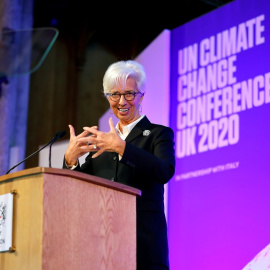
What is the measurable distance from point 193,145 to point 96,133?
8.76ft

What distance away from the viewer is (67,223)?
78.0 inches

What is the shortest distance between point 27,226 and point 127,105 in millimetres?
872

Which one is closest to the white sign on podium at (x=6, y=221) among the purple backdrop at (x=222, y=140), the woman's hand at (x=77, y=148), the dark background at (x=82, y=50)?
the woman's hand at (x=77, y=148)

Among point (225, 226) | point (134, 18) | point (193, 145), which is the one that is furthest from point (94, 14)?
point (225, 226)

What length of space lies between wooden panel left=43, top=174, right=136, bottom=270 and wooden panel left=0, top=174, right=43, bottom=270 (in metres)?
0.02

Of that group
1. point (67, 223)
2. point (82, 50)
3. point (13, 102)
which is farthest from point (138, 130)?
point (82, 50)

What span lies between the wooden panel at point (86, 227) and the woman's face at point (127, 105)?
0.54 meters

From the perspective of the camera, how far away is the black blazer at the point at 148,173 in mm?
2291

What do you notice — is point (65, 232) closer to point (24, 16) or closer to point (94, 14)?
point (24, 16)

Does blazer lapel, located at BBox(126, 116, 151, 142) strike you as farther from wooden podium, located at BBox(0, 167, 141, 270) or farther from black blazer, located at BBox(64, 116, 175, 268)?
wooden podium, located at BBox(0, 167, 141, 270)

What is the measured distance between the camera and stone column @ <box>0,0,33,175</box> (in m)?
7.27

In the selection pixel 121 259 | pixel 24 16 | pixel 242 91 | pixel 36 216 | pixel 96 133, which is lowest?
pixel 121 259

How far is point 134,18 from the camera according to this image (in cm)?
1087

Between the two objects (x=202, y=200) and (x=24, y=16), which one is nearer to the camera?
(x=202, y=200)
